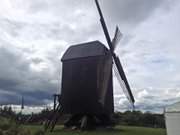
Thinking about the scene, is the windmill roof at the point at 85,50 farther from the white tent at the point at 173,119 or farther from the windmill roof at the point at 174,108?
the white tent at the point at 173,119

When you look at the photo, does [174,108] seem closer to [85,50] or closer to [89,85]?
[89,85]

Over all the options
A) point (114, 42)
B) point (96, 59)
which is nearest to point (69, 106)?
point (96, 59)

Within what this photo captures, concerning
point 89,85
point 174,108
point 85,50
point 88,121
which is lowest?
point 88,121

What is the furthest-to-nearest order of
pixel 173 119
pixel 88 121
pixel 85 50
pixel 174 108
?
pixel 85 50 < pixel 88 121 < pixel 174 108 < pixel 173 119

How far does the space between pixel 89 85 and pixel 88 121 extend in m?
3.00

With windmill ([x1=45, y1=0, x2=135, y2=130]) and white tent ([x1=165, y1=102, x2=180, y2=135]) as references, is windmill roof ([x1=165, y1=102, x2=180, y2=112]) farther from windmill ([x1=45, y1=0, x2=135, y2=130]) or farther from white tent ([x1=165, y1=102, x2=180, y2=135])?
windmill ([x1=45, y1=0, x2=135, y2=130])

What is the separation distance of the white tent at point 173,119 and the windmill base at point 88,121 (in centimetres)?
1188

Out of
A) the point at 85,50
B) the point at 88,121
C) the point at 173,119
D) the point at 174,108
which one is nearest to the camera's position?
the point at 173,119

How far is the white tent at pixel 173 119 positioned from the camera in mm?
8398

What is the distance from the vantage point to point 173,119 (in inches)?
338

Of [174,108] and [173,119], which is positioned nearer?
[173,119]

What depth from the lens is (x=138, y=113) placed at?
33.2 metres

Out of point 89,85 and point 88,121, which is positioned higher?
point 89,85

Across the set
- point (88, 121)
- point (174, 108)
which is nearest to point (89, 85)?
point (88, 121)
